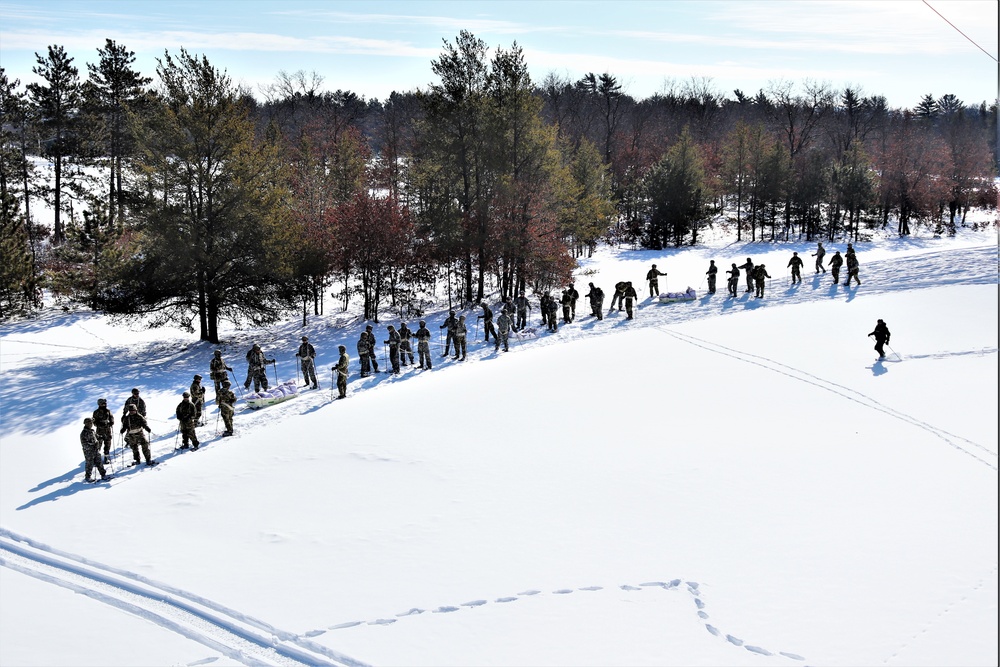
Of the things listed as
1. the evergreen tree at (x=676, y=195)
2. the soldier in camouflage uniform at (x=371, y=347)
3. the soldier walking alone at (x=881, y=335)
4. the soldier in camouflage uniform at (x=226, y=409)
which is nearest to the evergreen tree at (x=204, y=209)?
the soldier in camouflage uniform at (x=371, y=347)

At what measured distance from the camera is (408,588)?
964 centimetres

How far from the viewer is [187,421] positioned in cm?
1529

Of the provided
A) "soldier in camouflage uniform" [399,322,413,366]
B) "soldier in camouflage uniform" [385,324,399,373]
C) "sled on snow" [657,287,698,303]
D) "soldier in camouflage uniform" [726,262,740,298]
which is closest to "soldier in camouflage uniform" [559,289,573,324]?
"sled on snow" [657,287,698,303]

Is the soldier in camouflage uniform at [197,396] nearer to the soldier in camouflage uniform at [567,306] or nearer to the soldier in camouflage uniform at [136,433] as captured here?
the soldier in camouflage uniform at [136,433]

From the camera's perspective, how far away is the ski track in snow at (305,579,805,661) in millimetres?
8430

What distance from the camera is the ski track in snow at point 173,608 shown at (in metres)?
8.52

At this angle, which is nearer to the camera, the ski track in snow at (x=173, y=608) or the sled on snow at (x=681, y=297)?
the ski track in snow at (x=173, y=608)

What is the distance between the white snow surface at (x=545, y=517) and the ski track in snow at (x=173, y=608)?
1.3 inches

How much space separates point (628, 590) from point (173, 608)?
547 cm

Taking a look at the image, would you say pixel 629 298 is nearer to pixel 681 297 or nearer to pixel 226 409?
pixel 681 297

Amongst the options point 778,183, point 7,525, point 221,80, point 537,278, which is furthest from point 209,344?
point 778,183

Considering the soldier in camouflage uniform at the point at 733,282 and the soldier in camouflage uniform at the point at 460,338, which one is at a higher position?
the soldier in camouflage uniform at the point at 733,282

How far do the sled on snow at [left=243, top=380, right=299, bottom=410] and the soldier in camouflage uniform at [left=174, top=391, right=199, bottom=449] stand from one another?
9.01 ft

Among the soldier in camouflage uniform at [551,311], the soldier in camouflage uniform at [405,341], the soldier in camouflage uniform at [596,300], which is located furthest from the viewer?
the soldier in camouflage uniform at [596,300]
